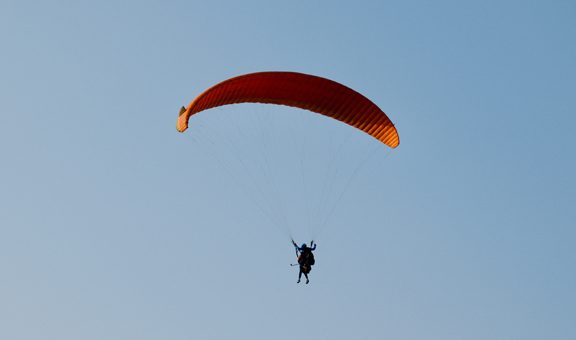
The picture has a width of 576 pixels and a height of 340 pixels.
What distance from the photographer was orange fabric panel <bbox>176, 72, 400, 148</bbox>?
38.7 m

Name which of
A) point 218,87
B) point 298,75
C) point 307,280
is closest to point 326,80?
point 298,75

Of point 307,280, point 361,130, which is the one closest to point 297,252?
point 307,280

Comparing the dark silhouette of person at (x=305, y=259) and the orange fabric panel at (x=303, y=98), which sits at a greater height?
the orange fabric panel at (x=303, y=98)

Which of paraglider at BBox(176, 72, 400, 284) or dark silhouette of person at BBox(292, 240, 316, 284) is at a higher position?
paraglider at BBox(176, 72, 400, 284)

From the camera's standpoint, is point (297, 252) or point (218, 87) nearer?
point (218, 87)

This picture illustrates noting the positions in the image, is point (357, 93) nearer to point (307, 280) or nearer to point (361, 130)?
point (361, 130)

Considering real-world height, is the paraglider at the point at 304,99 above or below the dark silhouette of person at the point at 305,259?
above

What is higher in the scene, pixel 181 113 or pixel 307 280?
pixel 181 113

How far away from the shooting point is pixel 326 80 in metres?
39.7

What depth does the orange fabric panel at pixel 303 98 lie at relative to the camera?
3869 cm

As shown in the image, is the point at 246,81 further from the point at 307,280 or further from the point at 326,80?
the point at 307,280

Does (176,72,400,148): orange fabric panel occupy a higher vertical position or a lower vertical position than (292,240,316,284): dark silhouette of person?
higher

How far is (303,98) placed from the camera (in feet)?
133

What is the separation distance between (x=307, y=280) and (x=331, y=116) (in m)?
5.41
